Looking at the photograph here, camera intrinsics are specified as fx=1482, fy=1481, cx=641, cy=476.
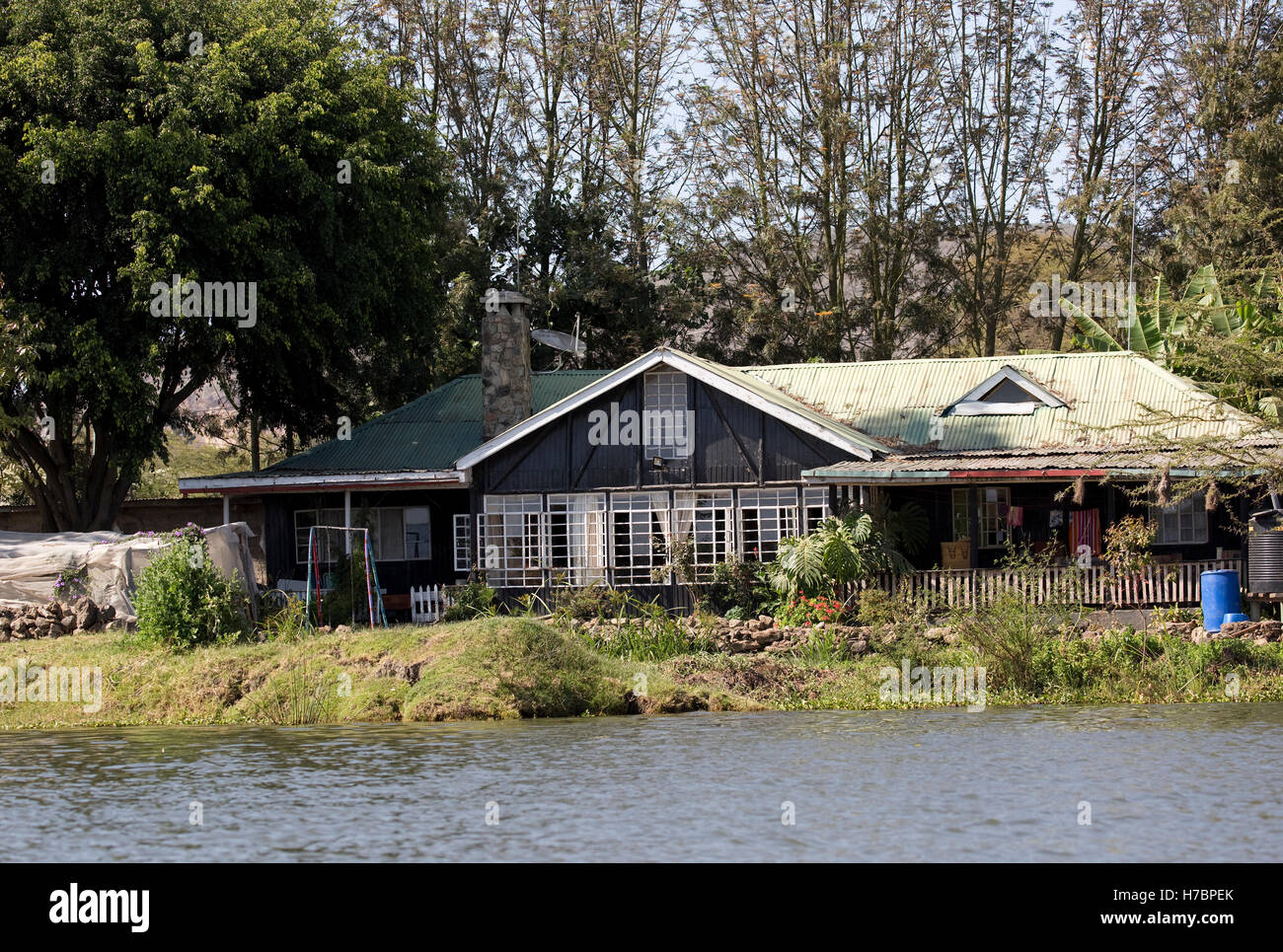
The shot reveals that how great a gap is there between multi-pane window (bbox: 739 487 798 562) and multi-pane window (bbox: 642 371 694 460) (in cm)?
165

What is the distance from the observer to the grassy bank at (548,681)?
20.9m

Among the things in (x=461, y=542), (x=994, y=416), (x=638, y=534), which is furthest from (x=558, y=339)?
(x=994, y=416)

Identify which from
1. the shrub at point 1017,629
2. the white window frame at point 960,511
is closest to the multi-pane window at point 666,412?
the white window frame at point 960,511

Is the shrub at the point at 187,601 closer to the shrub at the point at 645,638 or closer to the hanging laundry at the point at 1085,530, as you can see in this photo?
the shrub at the point at 645,638

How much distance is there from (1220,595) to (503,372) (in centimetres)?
1536

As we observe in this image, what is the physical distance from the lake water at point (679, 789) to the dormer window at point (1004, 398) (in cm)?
1189

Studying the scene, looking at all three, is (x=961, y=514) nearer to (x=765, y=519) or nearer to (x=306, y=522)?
(x=765, y=519)

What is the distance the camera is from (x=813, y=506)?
1104 inches

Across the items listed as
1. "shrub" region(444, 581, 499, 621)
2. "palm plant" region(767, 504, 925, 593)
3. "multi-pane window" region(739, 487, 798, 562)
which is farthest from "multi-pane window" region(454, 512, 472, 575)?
"palm plant" region(767, 504, 925, 593)

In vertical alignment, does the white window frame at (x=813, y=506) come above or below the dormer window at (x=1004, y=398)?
below

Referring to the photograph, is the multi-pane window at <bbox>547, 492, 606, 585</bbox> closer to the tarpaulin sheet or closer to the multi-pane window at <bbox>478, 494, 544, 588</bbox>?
the multi-pane window at <bbox>478, 494, 544, 588</bbox>

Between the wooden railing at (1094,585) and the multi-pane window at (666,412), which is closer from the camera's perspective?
the wooden railing at (1094,585)

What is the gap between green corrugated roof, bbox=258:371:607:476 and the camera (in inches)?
1276
